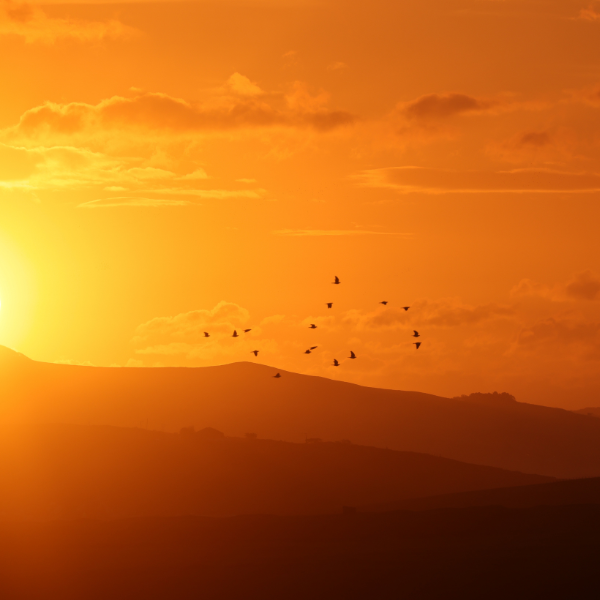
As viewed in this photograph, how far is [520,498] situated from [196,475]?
50095mm

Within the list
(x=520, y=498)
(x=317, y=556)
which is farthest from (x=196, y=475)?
(x=317, y=556)

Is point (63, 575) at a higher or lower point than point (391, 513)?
lower

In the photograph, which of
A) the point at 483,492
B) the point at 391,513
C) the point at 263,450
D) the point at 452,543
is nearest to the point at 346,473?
the point at 263,450

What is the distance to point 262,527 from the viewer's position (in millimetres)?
100250

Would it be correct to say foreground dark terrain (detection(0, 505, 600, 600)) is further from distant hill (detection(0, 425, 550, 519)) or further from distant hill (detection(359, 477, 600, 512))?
distant hill (detection(0, 425, 550, 519))

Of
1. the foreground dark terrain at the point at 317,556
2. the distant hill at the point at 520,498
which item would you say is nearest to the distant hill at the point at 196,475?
the distant hill at the point at 520,498

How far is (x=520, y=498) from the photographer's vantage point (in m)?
111

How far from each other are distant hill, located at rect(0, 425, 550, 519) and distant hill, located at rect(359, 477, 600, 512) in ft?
57.5

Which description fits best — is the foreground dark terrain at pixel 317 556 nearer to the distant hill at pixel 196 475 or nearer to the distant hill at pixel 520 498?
the distant hill at pixel 520 498

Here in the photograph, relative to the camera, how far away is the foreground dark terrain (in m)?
76.1

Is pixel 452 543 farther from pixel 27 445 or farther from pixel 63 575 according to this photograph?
pixel 27 445

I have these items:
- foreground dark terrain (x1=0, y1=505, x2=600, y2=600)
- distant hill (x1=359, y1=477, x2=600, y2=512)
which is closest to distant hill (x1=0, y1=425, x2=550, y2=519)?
distant hill (x1=359, y1=477, x2=600, y2=512)

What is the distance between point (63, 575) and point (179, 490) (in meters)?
53.1

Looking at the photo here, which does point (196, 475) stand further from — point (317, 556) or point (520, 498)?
point (317, 556)
